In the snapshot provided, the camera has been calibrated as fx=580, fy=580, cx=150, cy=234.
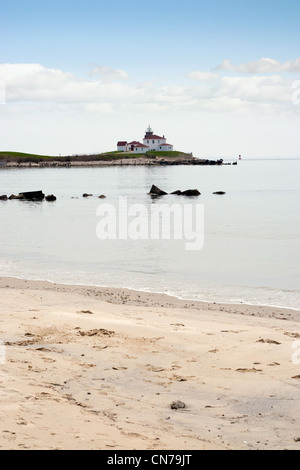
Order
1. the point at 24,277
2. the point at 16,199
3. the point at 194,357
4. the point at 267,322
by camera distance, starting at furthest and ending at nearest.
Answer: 1. the point at 16,199
2. the point at 24,277
3. the point at 267,322
4. the point at 194,357

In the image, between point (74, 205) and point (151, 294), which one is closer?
point (151, 294)

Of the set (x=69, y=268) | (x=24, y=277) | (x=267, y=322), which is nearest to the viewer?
(x=267, y=322)

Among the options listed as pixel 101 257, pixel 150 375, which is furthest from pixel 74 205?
pixel 150 375

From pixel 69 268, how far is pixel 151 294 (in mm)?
5904

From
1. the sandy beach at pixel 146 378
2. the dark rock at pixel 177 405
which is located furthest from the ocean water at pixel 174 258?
the dark rock at pixel 177 405

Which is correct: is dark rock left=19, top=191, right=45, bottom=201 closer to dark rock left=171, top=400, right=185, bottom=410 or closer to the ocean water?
the ocean water

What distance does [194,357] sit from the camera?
1004 centimetres

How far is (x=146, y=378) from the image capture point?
897cm

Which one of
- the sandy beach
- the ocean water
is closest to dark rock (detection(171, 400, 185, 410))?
the sandy beach

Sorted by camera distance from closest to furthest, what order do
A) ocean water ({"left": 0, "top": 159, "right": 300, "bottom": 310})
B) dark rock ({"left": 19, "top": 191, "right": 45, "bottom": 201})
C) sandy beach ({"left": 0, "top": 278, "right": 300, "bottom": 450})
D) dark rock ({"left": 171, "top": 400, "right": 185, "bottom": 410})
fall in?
1. sandy beach ({"left": 0, "top": 278, "right": 300, "bottom": 450})
2. dark rock ({"left": 171, "top": 400, "right": 185, "bottom": 410})
3. ocean water ({"left": 0, "top": 159, "right": 300, "bottom": 310})
4. dark rock ({"left": 19, "top": 191, "right": 45, "bottom": 201})

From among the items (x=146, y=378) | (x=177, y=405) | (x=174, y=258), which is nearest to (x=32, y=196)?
(x=174, y=258)

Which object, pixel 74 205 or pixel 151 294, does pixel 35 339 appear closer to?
pixel 151 294

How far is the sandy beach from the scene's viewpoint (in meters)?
6.73

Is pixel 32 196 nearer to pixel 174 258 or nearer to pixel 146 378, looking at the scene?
pixel 174 258
